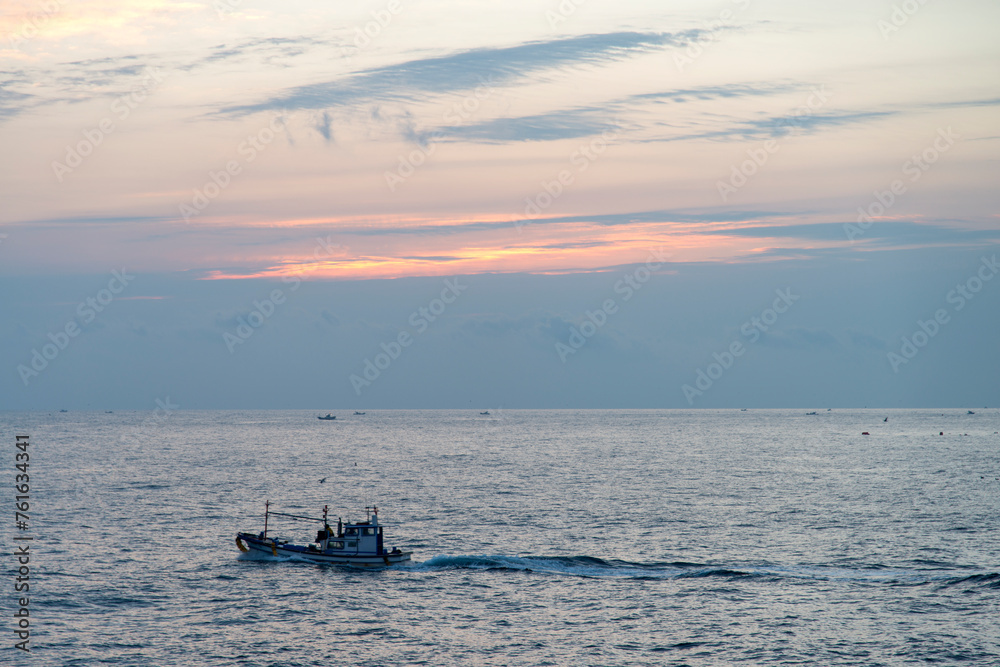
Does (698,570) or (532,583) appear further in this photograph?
(698,570)

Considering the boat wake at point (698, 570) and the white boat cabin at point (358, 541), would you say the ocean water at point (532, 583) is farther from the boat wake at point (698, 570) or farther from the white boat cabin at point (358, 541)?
the white boat cabin at point (358, 541)

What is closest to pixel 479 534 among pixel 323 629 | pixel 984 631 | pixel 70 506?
pixel 323 629

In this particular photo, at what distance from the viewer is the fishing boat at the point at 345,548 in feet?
254

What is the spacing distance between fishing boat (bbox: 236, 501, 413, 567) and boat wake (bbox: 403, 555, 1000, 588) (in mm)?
3012

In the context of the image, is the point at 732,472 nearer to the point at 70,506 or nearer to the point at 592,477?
the point at 592,477

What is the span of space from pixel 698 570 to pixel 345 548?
105 ft

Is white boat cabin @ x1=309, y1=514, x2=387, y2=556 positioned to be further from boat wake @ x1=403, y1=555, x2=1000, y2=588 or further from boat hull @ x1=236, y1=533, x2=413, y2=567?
boat wake @ x1=403, y1=555, x2=1000, y2=588

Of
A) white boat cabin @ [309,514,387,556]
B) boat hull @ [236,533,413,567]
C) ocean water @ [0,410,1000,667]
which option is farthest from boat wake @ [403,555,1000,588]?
white boat cabin @ [309,514,387,556]

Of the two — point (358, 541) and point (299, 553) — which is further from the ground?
point (358, 541)

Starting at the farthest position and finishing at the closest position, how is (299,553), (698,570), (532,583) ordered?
(299,553) < (698,570) < (532,583)

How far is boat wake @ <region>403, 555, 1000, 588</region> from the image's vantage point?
237 ft

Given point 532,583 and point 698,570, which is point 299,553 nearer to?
point 532,583

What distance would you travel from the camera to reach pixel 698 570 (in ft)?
249

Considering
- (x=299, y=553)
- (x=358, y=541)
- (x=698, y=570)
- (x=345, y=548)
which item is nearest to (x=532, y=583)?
(x=698, y=570)
